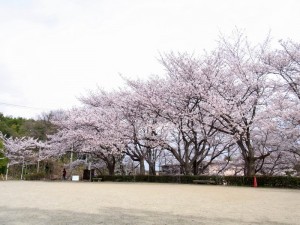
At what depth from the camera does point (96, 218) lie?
5.11 meters

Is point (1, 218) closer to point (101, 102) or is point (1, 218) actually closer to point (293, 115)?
point (293, 115)

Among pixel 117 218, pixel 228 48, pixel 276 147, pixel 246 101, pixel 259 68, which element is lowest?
pixel 117 218

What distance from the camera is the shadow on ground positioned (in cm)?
473

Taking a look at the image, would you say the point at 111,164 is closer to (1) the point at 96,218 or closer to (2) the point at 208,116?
(2) the point at 208,116

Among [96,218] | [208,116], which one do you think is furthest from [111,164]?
[96,218]

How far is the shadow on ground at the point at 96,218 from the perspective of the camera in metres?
4.73

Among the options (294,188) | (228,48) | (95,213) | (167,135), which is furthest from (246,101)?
(95,213)

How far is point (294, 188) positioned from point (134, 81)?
11871mm

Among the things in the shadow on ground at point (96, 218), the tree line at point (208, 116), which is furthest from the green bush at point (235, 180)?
the shadow on ground at point (96, 218)

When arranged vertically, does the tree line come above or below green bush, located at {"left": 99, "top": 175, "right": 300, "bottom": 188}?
above

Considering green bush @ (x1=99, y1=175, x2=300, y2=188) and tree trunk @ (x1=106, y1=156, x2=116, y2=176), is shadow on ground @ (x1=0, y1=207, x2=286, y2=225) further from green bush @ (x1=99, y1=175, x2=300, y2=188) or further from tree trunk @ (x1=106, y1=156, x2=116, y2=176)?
tree trunk @ (x1=106, y1=156, x2=116, y2=176)

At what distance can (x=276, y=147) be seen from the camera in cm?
1792

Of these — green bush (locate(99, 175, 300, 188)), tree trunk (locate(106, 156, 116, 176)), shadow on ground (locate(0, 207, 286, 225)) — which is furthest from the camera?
tree trunk (locate(106, 156, 116, 176))

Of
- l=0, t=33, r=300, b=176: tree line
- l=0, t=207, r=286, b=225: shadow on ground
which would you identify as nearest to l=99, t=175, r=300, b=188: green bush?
l=0, t=33, r=300, b=176: tree line
